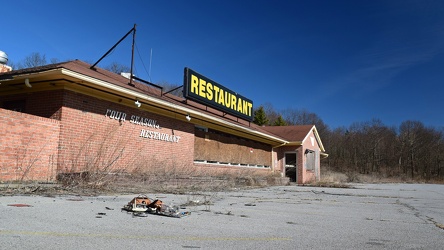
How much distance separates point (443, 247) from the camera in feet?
15.7

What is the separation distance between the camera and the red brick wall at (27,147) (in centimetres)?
982

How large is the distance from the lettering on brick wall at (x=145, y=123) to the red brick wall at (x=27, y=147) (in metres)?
2.60

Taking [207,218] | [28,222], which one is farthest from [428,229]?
[28,222]

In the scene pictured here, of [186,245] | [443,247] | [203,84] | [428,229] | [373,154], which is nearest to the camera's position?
[186,245]

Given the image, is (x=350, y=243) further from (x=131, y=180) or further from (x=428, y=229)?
(x=131, y=180)

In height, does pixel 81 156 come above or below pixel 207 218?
Result: above

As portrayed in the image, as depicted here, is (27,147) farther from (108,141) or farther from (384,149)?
(384,149)

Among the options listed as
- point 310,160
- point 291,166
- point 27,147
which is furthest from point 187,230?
point 310,160

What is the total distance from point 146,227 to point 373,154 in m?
75.0

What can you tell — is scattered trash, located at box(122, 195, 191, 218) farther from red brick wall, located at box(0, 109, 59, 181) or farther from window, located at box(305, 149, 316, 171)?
window, located at box(305, 149, 316, 171)

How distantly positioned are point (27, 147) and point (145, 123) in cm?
560

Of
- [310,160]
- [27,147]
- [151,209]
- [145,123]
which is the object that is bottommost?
[151,209]

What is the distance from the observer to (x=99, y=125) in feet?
42.9

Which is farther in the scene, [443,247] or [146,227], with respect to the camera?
[146,227]
